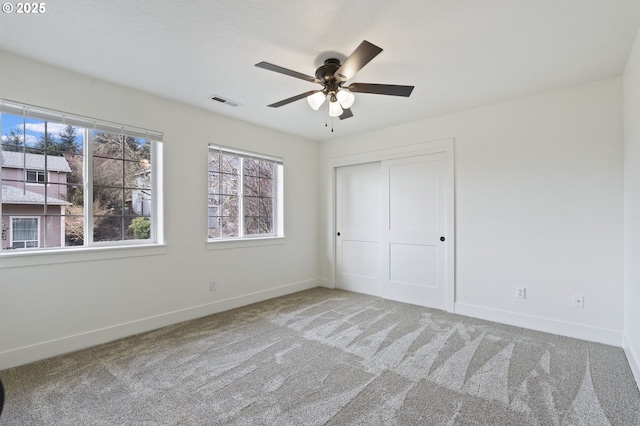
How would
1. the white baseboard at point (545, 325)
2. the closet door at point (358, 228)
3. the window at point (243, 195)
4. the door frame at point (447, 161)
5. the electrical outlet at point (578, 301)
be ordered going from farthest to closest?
1. the closet door at point (358, 228)
2. the window at point (243, 195)
3. the door frame at point (447, 161)
4. the electrical outlet at point (578, 301)
5. the white baseboard at point (545, 325)

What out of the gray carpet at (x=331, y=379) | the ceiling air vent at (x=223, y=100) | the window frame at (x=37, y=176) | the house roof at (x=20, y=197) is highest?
the ceiling air vent at (x=223, y=100)

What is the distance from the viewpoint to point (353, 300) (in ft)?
13.9

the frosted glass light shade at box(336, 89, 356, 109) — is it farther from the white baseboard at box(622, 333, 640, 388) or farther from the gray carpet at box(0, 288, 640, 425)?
the white baseboard at box(622, 333, 640, 388)

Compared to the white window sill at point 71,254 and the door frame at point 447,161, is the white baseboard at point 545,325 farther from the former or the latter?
the white window sill at point 71,254

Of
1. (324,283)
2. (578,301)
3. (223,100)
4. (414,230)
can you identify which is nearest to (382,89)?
(223,100)

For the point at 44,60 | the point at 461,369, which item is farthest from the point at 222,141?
the point at 461,369

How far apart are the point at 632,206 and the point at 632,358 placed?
3.83ft

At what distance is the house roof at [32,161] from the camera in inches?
96.0

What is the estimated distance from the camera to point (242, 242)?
4031 millimetres

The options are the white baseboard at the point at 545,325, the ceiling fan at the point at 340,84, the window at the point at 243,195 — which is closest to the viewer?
the ceiling fan at the point at 340,84

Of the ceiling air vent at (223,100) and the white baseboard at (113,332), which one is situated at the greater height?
the ceiling air vent at (223,100)

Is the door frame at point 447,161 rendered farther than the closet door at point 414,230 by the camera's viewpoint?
No

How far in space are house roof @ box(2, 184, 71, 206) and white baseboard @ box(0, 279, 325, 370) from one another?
116cm

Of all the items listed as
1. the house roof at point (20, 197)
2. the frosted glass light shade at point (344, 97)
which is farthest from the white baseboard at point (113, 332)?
the frosted glass light shade at point (344, 97)
